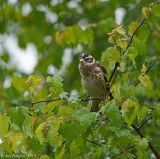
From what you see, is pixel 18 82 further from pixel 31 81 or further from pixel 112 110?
pixel 112 110

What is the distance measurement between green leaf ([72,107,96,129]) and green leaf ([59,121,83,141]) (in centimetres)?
13

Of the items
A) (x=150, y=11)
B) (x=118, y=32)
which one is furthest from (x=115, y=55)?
(x=150, y=11)

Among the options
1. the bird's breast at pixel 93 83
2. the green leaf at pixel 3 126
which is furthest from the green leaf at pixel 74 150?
the bird's breast at pixel 93 83

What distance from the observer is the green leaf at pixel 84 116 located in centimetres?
319

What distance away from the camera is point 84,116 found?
3.24 m

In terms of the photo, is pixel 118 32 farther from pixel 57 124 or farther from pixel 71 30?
pixel 71 30

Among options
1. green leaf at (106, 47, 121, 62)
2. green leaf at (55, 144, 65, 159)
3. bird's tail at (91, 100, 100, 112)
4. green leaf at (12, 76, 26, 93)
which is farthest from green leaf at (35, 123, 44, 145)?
green leaf at (12, 76, 26, 93)

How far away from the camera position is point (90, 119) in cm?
322

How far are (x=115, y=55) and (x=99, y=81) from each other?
245cm

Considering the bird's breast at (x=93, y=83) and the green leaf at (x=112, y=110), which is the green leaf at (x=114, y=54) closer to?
the green leaf at (x=112, y=110)

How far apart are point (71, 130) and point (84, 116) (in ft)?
0.63

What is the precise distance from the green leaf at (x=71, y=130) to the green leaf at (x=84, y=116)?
13 centimetres

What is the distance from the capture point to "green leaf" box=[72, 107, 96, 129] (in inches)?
126

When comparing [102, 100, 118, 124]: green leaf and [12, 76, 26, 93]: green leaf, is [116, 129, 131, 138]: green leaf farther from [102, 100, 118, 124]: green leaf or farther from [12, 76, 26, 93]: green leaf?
[12, 76, 26, 93]: green leaf
